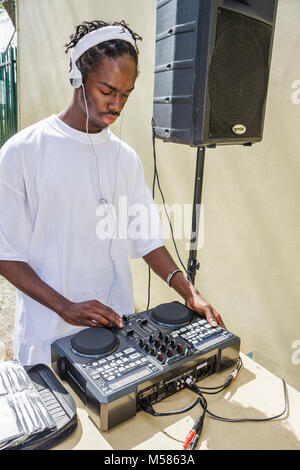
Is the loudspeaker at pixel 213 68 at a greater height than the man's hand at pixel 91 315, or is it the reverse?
the loudspeaker at pixel 213 68

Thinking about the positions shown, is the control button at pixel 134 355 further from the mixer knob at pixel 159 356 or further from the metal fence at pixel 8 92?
the metal fence at pixel 8 92

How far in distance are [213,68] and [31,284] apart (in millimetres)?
863

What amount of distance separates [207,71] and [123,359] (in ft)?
2.83

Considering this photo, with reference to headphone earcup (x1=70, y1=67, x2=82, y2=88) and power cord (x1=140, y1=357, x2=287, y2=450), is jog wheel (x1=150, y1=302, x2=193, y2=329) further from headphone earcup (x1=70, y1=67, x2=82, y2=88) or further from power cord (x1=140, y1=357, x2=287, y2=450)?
headphone earcup (x1=70, y1=67, x2=82, y2=88)

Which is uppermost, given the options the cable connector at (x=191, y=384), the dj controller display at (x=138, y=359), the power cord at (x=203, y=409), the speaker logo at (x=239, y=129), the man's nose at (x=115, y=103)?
the man's nose at (x=115, y=103)

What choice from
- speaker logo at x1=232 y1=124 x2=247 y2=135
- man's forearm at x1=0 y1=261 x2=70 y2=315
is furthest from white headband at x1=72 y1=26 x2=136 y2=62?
man's forearm at x1=0 y1=261 x2=70 y2=315

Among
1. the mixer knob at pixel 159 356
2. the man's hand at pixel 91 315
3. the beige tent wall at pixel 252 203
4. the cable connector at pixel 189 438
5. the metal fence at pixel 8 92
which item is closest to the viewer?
the cable connector at pixel 189 438

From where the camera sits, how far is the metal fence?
5.24 m

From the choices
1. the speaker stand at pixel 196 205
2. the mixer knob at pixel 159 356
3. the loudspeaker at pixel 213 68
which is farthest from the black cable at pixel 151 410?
the loudspeaker at pixel 213 68

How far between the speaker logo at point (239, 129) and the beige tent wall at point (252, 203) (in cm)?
47

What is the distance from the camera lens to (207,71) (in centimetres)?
116

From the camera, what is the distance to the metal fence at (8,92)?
17.2ft

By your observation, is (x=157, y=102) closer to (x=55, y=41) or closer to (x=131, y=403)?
(x=131, y=403)

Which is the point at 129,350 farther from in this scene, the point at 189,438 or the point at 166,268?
the point at 166,268
